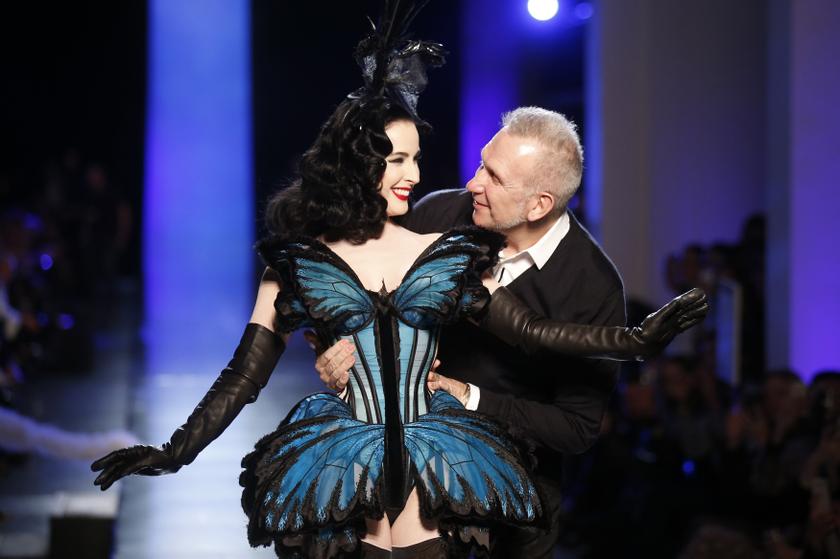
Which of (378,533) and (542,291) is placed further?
(542,291)

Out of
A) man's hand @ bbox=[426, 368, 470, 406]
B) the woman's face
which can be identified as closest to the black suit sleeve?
man's hand @ bbox=[426, 368, 470, 406]

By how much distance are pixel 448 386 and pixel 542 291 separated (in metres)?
0.48

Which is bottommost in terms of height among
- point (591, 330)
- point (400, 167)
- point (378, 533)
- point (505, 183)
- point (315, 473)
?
point (378, 533)

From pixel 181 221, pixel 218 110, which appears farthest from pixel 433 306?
pixel 218 110

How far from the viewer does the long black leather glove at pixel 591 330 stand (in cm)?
278

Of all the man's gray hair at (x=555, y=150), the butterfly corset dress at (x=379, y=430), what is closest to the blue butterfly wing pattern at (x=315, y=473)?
the butterfly corset dress at (x=379, y=430)

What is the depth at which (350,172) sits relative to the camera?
2822mm

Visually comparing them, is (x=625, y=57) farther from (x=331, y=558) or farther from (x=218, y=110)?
(x=218, y=110)

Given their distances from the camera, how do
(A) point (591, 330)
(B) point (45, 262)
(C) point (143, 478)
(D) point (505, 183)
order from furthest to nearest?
1. (B) point (45, 262)
2. (C) point (143, 478)
3. (D) point (505, 183)
4. (A) point (591, 330)

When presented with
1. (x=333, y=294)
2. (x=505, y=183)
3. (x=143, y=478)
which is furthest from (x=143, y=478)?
(x=333, y=294)

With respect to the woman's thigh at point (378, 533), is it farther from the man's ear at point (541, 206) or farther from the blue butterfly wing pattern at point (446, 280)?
the man's ear at point (541, 206)

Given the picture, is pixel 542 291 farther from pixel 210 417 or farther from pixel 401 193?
pixel 210 417

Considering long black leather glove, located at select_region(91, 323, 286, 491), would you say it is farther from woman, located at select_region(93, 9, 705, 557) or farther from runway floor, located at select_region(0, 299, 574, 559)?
runway floor, located at select_region(0, 299, 574, 559)

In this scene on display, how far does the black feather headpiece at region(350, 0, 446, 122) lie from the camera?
2.92m
